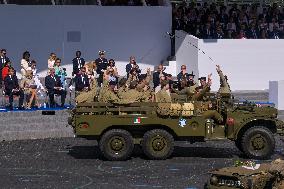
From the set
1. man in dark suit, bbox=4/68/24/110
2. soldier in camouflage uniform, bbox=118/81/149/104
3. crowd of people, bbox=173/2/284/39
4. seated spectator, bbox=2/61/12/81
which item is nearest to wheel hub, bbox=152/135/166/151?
soldier in camouflage uniform, bbox=118/81/149/104

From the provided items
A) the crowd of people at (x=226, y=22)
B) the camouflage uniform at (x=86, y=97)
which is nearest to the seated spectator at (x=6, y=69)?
the camouflage uniform at (x=86, y=97)

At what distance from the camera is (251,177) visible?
14023 mm

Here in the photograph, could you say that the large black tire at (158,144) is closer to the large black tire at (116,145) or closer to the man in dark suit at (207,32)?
the large black tire at (116,145)

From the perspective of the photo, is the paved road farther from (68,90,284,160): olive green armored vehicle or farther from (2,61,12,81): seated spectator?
(2,61,12,81): seated spectator

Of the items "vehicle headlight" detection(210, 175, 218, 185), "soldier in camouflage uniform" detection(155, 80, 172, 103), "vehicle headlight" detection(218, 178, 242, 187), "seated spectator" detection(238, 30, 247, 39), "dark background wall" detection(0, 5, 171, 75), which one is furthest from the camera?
"seated spectator" detection(238, 30, 247, 39)

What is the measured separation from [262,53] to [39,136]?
44.0 feet

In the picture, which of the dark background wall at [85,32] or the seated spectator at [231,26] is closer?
the dark background wall at [85,32]

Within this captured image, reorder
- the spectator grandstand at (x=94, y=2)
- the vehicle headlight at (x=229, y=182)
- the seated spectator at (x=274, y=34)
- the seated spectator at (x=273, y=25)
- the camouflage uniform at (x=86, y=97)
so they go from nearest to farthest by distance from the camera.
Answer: the vehicle headlight at (x=229, y=182) < the camouflage uniform at (x=86, y=97) < the spectator grandstand at (x=94, y=2) < the seated spectator at (x=274, y=34) < the seated spectator at (x=273, y=25)

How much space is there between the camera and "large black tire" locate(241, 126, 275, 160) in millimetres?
A: 22167

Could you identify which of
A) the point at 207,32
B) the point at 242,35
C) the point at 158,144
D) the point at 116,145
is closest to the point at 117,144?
the point at 116,145

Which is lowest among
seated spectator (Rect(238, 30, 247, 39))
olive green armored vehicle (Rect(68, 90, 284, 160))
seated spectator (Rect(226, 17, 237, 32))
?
olive green armored vehicle (Rect(68, 90, 284, 160))

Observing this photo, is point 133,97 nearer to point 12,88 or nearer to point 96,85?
point 96,85

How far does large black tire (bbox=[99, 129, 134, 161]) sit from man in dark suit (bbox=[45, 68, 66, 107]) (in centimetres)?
654

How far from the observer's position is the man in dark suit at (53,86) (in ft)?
91.6
